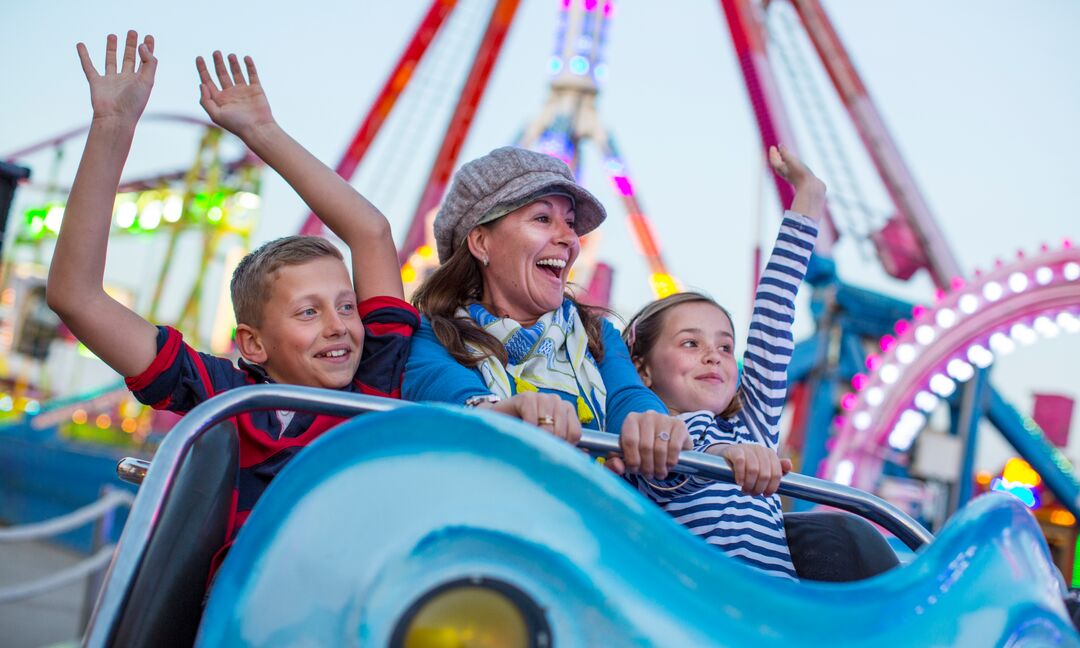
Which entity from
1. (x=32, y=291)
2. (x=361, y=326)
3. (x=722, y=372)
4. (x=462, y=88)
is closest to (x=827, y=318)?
(x=722, y=372)

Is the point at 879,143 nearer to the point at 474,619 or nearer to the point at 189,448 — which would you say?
the point at 189,448

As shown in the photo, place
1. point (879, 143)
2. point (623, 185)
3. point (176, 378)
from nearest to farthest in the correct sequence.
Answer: point (176, 378), point (879, 143), point (623, 185)

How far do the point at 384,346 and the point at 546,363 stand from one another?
0.89 ft

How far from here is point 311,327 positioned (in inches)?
62.9

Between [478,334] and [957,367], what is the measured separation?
427cm

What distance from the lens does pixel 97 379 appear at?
23.9 m

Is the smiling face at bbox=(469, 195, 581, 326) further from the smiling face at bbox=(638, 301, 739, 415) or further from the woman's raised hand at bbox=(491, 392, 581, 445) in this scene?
the woman's raised hand at bbox=(491, 392, 581, 445)

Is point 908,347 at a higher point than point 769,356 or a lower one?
higher

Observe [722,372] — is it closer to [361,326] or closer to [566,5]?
[361,326]

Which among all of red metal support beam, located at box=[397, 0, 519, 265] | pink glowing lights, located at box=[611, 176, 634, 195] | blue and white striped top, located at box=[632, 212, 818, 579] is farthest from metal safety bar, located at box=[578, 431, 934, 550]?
pink glowing lights, located at box=[611, 176, 634, 195]

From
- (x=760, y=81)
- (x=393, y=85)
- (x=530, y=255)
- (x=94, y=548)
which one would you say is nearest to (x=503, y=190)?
(x=530, y=255)

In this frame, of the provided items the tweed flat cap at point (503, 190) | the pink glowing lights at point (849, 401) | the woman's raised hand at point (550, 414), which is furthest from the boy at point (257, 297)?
the pink glowing lights at point (849, 401)

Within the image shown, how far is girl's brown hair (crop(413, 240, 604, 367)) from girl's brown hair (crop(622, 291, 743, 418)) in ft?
0.41

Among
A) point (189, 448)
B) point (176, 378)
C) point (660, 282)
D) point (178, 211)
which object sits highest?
point (178, 211)
